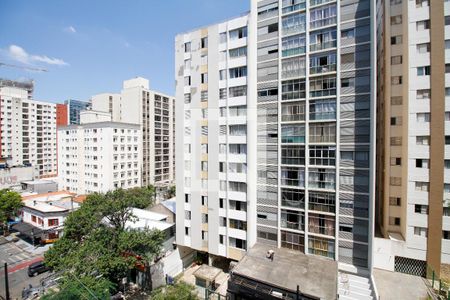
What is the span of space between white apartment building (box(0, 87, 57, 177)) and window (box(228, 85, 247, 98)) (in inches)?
2946

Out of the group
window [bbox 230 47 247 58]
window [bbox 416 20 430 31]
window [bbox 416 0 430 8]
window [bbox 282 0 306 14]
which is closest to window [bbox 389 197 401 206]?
window [bbox 416 20 430 31]

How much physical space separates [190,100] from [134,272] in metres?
21.8

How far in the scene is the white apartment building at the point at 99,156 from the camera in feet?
170

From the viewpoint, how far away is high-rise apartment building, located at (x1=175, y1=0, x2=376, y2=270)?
20438 mm

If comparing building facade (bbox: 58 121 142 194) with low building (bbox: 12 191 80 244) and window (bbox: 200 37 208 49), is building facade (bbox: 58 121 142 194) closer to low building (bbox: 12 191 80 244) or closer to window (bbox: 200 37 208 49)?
low building (bbox: 12 191 80 244)

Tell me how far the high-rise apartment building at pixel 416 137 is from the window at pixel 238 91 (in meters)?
15.1

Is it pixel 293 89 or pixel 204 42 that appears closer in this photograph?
pixel 293 89

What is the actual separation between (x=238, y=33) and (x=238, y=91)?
663 centimetres

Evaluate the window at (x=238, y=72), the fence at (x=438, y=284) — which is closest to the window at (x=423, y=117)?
the fence at (x=438, y=284)

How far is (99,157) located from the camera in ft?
172

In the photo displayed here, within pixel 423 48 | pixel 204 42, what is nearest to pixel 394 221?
pixel 423 48

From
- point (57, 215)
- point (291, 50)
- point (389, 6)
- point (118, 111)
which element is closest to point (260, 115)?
point (291, 50)

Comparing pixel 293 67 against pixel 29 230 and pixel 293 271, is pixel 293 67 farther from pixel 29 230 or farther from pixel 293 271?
pixel 29 230

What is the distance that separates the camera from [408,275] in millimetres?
20875
